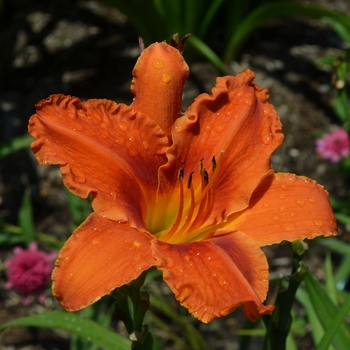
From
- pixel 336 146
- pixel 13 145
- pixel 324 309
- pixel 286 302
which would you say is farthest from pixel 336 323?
pixel 13 145

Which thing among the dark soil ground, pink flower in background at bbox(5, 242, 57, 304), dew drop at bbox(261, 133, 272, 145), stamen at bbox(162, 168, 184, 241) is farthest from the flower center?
the dark soil ground

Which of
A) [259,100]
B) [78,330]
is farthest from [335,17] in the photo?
[78,330]

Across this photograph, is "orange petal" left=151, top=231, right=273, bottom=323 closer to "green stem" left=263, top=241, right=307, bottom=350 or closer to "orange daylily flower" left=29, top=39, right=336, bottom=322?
"orange daylily flower" left=29, top=39, right=336, bottom=322

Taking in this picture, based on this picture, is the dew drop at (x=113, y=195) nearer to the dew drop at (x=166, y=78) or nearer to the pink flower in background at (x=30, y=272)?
the dew drop at (x=166, y=78)

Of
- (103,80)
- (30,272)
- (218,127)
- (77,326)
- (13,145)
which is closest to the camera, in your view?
(218,127)

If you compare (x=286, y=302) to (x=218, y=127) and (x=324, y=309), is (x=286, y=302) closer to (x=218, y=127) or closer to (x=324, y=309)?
(x=324, y=309)

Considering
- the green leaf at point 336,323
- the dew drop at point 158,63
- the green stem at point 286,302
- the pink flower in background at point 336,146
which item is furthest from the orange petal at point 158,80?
the pink flower in background at point 336,146
